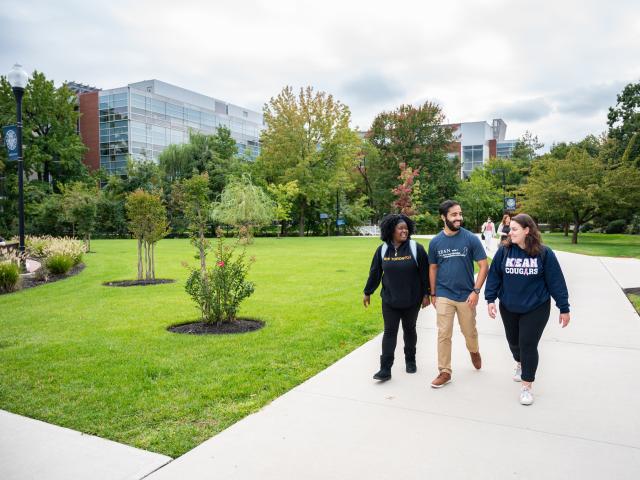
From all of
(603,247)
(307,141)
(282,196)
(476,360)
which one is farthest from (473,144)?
(476,360)

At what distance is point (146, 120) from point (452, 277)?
2357 inches

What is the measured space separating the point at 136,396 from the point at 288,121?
42403 millimetres

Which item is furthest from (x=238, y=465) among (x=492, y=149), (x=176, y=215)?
(x=492, y=149)

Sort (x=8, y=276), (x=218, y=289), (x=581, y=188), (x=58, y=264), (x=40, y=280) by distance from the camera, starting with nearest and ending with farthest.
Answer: (x=218, y=289)
(x=8, y=276)
(x=40, y=280)
(x=58, y=264)
(x=581, y=188)

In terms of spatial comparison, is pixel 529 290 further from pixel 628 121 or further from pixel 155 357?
pixel 628 121

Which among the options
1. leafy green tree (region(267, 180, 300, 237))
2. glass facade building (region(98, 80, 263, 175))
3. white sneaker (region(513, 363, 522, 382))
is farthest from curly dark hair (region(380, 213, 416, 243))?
glass facade building (region(98, 80, 263, 175))

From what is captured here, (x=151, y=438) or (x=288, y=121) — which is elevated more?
(x=288, y=121)

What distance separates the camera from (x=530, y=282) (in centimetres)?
430

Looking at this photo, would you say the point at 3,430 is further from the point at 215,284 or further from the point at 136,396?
the point at 215,284

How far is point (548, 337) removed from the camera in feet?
21.9

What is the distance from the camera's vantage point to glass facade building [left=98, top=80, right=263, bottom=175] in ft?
184

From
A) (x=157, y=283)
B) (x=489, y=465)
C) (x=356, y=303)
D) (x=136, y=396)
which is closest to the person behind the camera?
(x=489, y=465)

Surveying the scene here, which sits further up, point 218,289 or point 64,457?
point 218,289

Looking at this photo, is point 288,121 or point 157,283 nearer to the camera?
point 157,283
